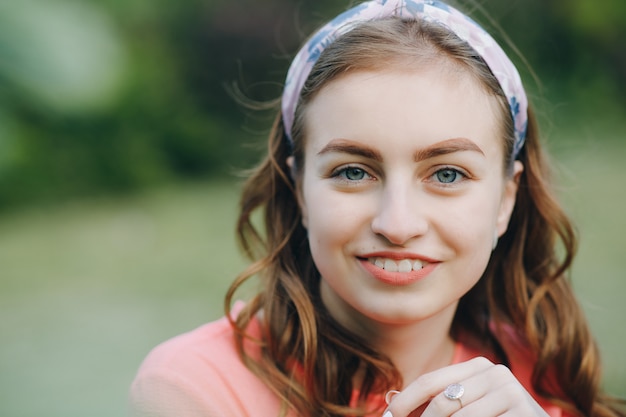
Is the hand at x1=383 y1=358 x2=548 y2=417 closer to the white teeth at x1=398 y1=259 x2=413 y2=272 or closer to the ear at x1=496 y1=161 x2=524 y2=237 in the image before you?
the white teeth at x1=398 y1=259 x2=413 y2=272

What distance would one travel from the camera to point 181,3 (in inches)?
329

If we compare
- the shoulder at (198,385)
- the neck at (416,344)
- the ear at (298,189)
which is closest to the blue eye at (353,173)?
the ear at (298,189)

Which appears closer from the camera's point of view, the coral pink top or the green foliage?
the coral pink top

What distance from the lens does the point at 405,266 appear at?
2.22 m

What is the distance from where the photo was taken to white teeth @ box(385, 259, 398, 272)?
2215 millimetres

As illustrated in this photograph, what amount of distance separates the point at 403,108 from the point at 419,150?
0.11 meters

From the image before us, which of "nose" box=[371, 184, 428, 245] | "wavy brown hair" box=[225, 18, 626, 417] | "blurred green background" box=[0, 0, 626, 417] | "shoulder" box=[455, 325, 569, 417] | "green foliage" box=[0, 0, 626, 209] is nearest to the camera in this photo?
"nose" box=[371, 184, 428, 245]

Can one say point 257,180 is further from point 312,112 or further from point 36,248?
point 36,248

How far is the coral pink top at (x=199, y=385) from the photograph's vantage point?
234cm

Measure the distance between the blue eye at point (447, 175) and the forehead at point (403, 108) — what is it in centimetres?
10

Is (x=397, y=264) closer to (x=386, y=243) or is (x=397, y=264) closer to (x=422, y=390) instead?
(x=386, y=243)

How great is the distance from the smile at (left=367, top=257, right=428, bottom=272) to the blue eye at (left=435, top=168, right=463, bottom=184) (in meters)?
0.22

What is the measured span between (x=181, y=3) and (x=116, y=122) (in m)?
1.50

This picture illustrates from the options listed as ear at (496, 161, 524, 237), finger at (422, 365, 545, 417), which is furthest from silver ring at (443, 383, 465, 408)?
ear at (496, 161, 524, 237)
